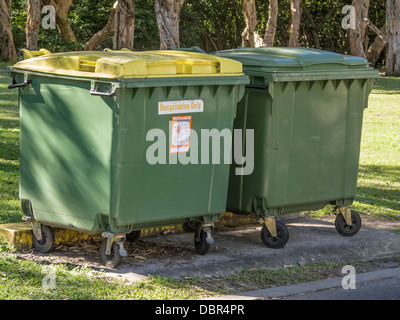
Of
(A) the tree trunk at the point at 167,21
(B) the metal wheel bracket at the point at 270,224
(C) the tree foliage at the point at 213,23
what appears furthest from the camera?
(C) the tree foliage at the point at 213,23

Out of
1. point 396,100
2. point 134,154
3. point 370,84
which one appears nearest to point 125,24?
point 396,100

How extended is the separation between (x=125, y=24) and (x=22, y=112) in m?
14.1

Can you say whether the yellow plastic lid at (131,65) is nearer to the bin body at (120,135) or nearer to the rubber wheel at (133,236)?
the bin body at (120,135)

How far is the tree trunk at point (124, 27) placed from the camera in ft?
68.1

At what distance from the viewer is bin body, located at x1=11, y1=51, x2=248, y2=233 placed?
6430mm

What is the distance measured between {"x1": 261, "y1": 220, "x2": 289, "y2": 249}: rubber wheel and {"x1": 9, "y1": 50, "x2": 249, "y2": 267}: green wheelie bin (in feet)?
2.07

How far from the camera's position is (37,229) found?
23.4 feet

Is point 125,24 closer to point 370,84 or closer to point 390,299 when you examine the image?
point 370,84

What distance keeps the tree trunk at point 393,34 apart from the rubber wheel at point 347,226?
22924mm

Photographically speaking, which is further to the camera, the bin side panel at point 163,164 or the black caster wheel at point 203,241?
the black caster wheel at point 203,241

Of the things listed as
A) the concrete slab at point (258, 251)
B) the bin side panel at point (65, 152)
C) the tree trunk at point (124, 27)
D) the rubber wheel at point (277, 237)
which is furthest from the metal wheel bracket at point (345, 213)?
the tree trunk at point (124, 27)

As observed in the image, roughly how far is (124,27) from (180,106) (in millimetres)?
14475

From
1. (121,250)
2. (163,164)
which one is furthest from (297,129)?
(121,250)

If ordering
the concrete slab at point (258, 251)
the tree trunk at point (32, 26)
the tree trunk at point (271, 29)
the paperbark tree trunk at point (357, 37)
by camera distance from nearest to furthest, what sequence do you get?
1. the concrete slab at point (258, 251)
2. the tree trunk at point (32, 26)
3. the tree trunk at point (271, 29)
4. the paperbark tree trunk at point (357, 37)
